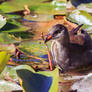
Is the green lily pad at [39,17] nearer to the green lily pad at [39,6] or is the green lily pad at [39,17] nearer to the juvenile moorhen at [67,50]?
the green lily pad at [39,6]

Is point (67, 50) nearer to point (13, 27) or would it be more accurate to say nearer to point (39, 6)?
point (13, 27)

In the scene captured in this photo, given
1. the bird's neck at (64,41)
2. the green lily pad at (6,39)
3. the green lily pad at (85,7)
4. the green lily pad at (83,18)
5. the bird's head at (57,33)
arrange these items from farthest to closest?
the green lily pad at (85,7)
the green lily pad at (83,18)
the green lily pad at (6,39)
the bird's neck at (64,41)
the bird's head at (57,33)

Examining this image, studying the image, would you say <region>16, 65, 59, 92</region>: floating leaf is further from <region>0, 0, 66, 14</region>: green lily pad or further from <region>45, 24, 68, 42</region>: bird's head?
<region>0, 0, 66, 14</region>: green lily pad

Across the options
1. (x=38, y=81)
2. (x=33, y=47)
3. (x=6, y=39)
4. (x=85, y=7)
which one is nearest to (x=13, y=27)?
(x=6, y=39)

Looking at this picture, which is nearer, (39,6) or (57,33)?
(57,33)

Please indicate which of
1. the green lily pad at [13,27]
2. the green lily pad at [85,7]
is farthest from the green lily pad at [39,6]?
the green lily pad at [13,27]

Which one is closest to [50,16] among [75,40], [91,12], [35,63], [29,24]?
[29,24]
